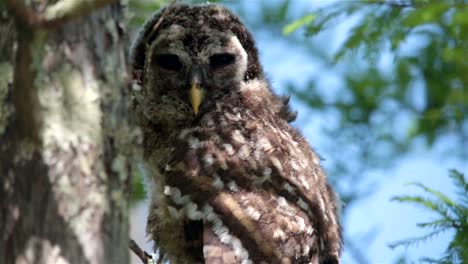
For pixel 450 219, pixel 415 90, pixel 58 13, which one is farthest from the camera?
pixel 415 90

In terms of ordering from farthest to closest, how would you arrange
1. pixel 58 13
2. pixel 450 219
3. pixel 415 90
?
pixel 415 90
pixel 450 219
pixel 58 13

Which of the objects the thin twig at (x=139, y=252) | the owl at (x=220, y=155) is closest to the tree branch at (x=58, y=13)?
the owl at (x=220, y=155)

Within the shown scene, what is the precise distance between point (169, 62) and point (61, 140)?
1.90 metres

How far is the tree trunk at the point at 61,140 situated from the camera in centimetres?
173

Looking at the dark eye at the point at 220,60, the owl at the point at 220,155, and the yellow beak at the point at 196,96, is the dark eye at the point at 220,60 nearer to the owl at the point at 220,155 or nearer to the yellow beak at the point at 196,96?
the owl at the point at 220,155

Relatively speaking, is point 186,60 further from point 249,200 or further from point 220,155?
point 249,200

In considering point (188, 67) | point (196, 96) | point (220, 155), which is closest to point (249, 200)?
point (220, 155)

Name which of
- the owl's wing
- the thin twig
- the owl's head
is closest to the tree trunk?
the owl's wing

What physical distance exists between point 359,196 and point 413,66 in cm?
216

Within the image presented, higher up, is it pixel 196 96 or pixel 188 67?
pixel 188 67

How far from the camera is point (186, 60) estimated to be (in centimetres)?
363

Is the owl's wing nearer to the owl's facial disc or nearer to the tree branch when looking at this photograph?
the owl's facial disc

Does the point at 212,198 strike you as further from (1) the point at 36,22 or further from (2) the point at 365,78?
(2) the point at 365,78

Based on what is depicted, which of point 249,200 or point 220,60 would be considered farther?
point 220,60
